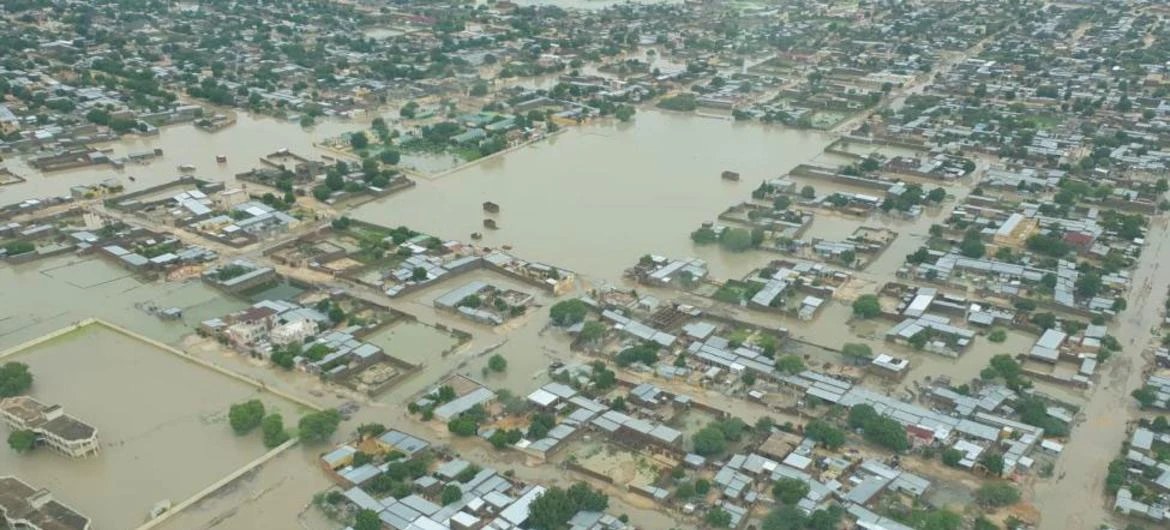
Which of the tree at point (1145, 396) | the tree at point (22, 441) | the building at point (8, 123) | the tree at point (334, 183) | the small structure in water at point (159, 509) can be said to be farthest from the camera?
the building at point (8, 123)

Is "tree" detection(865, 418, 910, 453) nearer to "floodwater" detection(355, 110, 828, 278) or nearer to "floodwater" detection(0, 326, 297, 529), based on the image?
"floodwater" detection(355, 110, 828, 278)

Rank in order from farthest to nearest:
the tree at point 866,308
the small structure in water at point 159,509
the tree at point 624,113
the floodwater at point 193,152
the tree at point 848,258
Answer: the tree at point 624,113
the floodwater at point 193,152
the tree at point 848,258
the tree at point 866,308
the small structure in water at point 159,509

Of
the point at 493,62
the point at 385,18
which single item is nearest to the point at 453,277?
the point at 493,62

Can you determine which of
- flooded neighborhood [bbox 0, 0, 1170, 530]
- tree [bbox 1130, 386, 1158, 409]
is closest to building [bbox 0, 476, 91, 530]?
flooded neighborhood [bbox 0, 0, 1170, 530]

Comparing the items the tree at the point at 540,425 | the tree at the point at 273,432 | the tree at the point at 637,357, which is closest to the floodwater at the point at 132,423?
the tree at the point at 273,432

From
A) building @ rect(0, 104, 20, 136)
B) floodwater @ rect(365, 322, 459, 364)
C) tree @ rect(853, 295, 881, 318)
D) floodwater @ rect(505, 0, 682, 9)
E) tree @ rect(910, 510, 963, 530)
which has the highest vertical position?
building @ rect(0, 104, 20, 136)

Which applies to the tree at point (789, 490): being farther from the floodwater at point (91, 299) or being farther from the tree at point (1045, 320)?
the floodwater at point (91, 299)

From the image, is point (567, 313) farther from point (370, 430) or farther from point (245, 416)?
point (245, 416)
